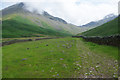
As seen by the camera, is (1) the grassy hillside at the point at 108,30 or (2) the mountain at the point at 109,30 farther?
(1) the grassy hillside at the point at 108,30

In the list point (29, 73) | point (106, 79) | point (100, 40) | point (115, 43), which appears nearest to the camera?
point (106, 79)

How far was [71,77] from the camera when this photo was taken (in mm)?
11219

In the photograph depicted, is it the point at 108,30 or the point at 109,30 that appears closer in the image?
the point at 109,30

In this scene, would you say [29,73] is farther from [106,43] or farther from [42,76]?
[106,43]

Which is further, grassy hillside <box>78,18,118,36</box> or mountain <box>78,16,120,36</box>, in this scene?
grassy hillside <box>78,18,118,36</box>

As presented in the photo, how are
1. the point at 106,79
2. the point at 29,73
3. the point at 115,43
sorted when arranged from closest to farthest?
the point at 106,79
the point at 29,73
the point at 115,43

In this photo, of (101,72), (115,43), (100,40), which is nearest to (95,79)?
(101,72)

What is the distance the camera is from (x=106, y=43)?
30.1 metres

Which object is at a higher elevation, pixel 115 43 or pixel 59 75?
pixel 115 43

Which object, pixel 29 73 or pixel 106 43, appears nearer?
pixel 29 73

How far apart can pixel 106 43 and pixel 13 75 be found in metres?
28.7

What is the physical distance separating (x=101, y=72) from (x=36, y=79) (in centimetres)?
875

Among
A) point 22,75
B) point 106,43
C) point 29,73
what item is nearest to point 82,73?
point 29,73

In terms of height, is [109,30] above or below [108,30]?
below
